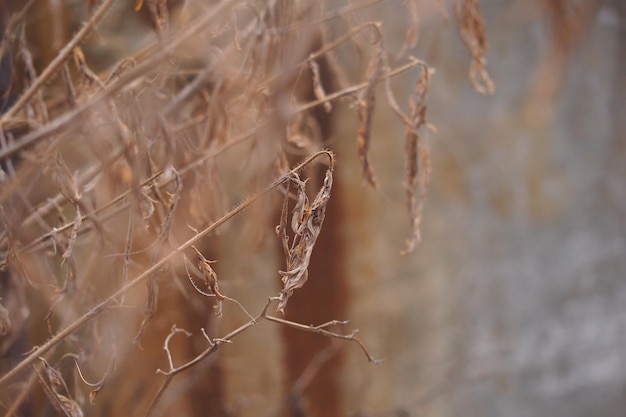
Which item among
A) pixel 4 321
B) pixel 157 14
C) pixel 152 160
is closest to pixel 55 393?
pixel 4 321

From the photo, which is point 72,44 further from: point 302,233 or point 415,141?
point 415,141

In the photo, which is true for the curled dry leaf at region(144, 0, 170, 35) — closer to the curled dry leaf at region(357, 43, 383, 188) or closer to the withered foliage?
the withered foliage

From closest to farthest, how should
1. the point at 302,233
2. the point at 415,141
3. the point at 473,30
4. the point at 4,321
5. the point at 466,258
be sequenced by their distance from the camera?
the point at 302,233, the point at 4,321, the point at 415,141, the point at 473,30, the point at 466,258

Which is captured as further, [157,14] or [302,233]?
[157,14]

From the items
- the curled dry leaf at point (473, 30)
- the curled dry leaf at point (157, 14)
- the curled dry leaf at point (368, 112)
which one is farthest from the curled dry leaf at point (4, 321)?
the curled dry leaf at point (473, 30)

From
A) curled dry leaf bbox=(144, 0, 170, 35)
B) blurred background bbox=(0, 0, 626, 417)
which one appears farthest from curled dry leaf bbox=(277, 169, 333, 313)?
blurred background bbox=(0, 0, 626, 417)

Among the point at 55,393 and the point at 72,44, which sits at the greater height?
the point at 72,44

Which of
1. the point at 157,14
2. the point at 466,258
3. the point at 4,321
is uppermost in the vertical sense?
the point at 157,14
